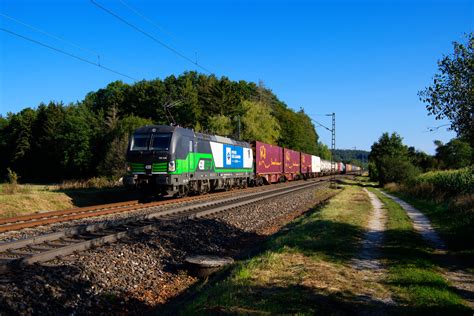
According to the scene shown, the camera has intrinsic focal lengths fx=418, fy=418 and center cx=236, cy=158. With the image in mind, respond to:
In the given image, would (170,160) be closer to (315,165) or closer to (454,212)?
(454,212)

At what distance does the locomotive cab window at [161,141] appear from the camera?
66.3 ft

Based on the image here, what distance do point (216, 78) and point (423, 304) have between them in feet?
285

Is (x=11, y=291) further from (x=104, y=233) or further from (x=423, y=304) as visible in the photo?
(x=423, y=304)

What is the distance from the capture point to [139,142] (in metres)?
21.0

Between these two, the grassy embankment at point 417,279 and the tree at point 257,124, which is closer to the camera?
the grassy embankment at point 417,279

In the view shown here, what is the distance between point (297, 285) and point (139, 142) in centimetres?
1569

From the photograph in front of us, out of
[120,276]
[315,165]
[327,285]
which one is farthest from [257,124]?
[327,285]

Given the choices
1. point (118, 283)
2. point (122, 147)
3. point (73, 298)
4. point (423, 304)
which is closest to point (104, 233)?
point (118, 283)

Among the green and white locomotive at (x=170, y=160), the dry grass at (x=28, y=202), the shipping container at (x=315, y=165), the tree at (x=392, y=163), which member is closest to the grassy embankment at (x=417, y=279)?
the green and white locomotive at (x=170, y=160)

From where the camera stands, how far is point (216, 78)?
296 ft

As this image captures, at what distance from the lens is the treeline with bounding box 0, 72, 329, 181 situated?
67.1m

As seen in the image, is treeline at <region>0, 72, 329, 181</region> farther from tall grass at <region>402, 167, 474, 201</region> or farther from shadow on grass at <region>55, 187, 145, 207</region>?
tall grass at <region>402, 167, 474, 201</region>

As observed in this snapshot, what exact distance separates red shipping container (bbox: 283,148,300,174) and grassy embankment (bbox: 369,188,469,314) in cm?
3699

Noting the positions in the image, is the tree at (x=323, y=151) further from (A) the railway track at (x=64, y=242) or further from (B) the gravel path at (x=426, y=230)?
(A) the railway track at (x=64, y=242)
